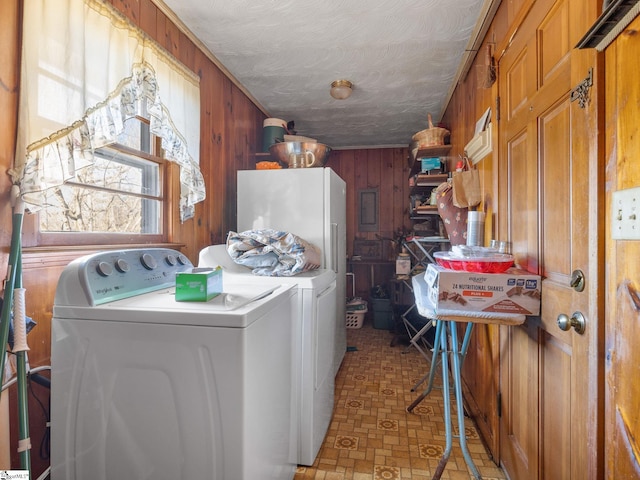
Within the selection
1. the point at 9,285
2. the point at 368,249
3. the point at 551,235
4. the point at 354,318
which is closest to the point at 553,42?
the point at 551,235

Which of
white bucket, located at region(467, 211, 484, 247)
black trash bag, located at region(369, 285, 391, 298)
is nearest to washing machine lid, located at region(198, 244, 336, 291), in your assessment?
white bucket, located at region(467, 211, 484, 247)

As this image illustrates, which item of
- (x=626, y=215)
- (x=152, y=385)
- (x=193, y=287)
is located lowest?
(x=152, y=385)

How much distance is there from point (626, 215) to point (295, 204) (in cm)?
174

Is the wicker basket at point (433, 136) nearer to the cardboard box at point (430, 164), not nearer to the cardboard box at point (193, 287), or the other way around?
the cardboard box at point (430, 164)

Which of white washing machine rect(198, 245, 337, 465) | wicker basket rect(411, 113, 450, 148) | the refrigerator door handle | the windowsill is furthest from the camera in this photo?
wicker basket rect(411, 113, 450, 148)

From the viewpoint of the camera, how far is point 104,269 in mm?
1039

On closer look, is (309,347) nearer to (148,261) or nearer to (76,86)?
(148,261)

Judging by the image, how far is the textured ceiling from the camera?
177 cm

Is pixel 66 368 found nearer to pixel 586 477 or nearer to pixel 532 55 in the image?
pixel 586 477

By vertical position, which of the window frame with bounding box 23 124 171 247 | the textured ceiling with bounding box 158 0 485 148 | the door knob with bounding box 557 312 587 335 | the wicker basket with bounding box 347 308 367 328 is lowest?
the wicker basket with bounding box 347 308 367 328

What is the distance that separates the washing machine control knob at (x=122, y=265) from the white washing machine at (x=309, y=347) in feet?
1.62

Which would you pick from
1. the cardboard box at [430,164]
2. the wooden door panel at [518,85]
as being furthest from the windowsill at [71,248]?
the cardboard box at [430,164]

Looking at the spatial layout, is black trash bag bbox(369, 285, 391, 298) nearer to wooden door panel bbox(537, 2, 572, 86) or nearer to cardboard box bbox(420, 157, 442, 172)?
cardboard box bbox(420, 157, 442, 172)

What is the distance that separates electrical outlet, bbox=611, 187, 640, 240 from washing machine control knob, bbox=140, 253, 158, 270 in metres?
1.45
